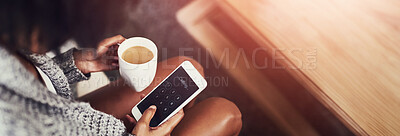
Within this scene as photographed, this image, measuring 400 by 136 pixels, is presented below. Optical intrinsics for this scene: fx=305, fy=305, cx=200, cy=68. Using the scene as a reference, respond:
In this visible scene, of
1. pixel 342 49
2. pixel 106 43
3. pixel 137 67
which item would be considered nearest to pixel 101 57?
pixel 106 43

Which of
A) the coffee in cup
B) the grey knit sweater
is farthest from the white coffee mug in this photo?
the grey knit sweater

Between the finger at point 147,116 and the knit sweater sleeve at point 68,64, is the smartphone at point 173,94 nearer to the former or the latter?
the finger at point 147,116

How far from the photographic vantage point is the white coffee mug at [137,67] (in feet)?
1.98

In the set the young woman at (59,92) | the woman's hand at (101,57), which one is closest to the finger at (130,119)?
the young woman at (59,92)

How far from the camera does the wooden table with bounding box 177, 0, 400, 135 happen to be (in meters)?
0.58

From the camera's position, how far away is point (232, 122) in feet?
2.36

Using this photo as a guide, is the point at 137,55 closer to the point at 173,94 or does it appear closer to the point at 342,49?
the point at 173,94

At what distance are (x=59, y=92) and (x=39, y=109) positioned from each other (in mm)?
155

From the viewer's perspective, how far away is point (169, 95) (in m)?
0.66

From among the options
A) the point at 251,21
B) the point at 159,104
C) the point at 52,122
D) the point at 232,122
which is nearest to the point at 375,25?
the point at 251,21

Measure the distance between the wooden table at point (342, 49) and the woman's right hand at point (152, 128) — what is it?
0.25 m

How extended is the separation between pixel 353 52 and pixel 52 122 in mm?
556

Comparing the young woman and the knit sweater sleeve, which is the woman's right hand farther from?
the knit sweater sleeve

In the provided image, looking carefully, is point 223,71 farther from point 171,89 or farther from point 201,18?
point 171,89
